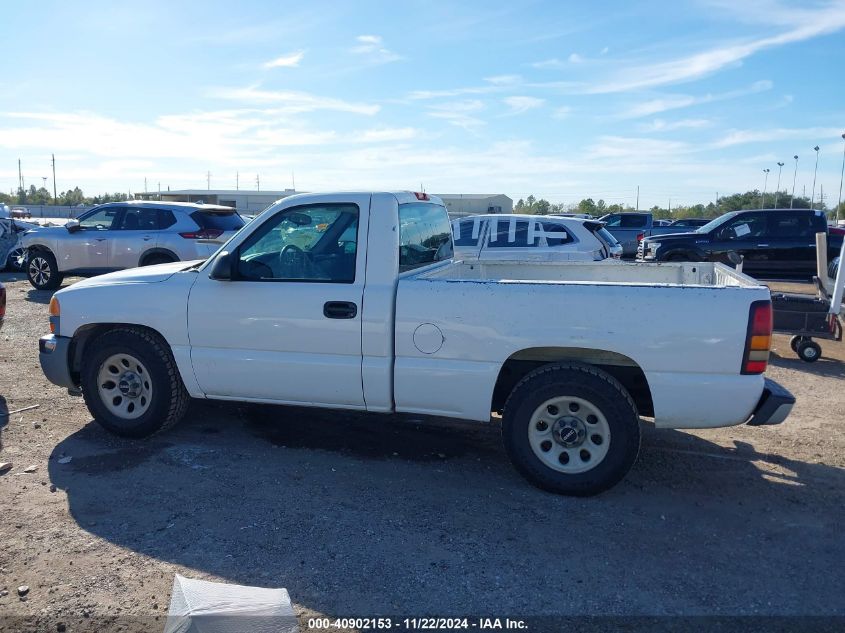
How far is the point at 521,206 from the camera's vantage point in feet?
209

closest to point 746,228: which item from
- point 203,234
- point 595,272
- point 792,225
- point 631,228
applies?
point 792,225

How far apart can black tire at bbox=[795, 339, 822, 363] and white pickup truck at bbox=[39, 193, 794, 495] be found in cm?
403

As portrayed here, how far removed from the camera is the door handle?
187 inches

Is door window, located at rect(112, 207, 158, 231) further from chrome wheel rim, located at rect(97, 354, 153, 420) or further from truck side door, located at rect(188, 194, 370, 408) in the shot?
truck side door, located at rect(188, 194, 370, 408)

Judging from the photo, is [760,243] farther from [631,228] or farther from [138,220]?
[138,220]

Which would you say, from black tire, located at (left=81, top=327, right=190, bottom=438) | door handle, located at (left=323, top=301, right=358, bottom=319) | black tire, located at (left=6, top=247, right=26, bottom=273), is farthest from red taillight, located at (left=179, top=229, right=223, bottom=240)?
door handle, located at (left=323, top=301, right=358, bottom=319)

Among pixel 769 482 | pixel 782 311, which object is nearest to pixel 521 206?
pixel 782 311

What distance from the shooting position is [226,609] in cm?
314

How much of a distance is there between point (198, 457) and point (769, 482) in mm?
4140

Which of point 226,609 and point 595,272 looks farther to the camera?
point 595,272

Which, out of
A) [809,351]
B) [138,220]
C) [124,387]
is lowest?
[809,351]

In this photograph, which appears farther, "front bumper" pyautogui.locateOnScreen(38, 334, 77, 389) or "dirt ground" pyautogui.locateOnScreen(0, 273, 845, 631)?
"front bumper" pyautogui.locateOnScreen(38, 334, 77, 389)

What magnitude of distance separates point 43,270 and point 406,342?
11.9 meters

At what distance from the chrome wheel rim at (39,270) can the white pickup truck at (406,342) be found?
31.2 feet
